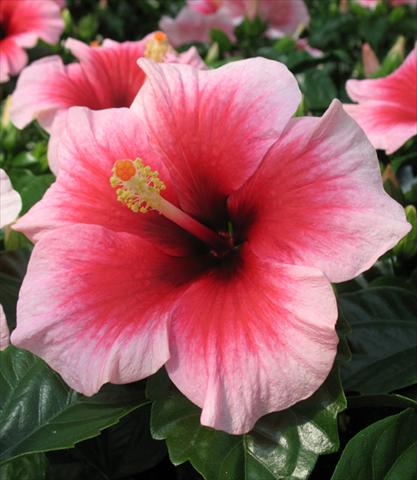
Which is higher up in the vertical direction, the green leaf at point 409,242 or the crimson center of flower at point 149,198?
the crimson center of flower at point 149,198

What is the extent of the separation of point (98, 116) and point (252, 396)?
43 centimetres

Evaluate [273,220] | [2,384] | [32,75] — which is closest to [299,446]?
[273,220]

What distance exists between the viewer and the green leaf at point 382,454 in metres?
0.72

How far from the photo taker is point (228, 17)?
2.48 metres

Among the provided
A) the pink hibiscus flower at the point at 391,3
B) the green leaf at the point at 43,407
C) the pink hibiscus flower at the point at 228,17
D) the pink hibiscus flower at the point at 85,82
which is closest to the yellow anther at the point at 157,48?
the pink hibiscus flower at the point at 85,82

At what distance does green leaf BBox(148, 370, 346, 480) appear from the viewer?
77 centimetres

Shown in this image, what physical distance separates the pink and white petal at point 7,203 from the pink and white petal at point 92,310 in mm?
99

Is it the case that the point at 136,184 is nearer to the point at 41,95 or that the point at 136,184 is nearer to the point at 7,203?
the point at 7,203

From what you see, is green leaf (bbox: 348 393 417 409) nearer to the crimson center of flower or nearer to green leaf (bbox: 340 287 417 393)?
green leaf (bbox: 340 287 417 393)

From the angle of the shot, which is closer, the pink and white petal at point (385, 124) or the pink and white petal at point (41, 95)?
the pink and white petal at point (385, 124)

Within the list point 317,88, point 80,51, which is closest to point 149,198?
point 80,51

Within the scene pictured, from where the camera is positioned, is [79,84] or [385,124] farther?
[79,84]

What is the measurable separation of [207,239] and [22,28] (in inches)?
44.3

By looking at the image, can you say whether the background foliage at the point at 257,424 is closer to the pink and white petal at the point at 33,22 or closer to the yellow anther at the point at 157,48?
the yellow anther at the point at 157,48
